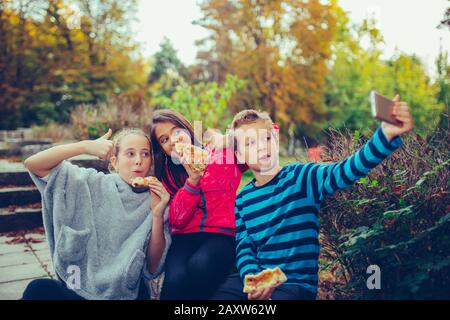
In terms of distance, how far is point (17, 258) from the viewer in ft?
13.0

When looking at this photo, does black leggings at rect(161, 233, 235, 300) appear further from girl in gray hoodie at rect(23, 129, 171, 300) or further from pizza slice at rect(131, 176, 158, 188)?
pizza slice at rect(131, 176, 158, 188)

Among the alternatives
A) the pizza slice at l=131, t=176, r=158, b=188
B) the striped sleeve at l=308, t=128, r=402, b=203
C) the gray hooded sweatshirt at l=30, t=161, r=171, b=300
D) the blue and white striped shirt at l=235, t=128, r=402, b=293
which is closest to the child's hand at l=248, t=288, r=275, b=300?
the blue and white striped shirt at l=235, t=128, r=402, b=293

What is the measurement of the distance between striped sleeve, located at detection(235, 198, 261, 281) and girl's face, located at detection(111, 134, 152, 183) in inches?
23.1

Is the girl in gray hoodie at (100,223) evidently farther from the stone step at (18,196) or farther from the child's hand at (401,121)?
the stone step at (18,196)

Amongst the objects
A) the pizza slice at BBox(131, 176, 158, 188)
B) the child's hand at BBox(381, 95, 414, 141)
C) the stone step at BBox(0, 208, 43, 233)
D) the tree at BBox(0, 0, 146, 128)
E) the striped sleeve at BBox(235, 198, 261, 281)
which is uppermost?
the tree at BBox(0, 0, 146, 128)

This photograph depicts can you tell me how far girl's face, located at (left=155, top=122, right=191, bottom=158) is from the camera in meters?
2.50


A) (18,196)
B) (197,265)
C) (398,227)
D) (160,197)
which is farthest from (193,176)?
(18,196)

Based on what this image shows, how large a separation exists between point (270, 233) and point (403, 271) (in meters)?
0.73

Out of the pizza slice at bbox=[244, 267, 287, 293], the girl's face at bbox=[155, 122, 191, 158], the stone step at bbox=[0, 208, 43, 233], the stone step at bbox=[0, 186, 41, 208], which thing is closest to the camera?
the pizza slice at bbox=[244, 267, 287, 293]

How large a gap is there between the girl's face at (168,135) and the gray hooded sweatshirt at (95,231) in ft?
1.12

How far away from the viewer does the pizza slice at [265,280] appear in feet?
6.20

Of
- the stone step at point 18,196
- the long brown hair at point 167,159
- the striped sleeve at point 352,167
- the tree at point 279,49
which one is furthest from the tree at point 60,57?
the striped sleeve at point 352,167

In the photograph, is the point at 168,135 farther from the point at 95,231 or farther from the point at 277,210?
the point at 277,210
